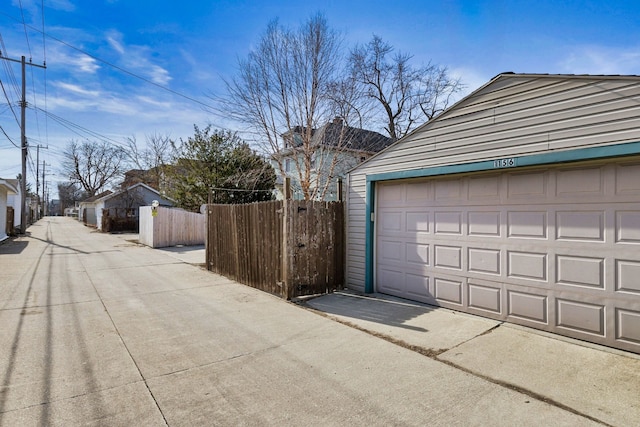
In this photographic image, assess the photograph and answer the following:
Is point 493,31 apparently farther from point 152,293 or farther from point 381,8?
point 152,293

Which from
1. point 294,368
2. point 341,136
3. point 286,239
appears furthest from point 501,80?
point 341,136

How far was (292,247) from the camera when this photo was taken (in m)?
6.11

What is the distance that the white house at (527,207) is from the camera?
→ 3.69 m

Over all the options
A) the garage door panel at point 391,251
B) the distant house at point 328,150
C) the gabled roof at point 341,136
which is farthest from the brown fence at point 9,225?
the garage door panel at point 391,251

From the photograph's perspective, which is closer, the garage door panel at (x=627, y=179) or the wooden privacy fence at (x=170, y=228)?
the garage door panel at (x=627, y=179)

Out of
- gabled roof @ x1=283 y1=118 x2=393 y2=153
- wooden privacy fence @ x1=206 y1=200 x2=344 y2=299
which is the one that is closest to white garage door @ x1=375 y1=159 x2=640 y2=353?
wooden privacy fence @ x1=206 y1=200 x2=344 y2=299

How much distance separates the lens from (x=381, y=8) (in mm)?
8836

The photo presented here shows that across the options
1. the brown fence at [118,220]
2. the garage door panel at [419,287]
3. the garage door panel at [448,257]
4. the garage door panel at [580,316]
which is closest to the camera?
the garage door panel at [580,316]

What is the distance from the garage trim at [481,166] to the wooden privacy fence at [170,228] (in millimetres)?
10596

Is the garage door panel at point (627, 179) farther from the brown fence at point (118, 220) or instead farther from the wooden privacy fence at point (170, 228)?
the brown fence at point (118, 220)

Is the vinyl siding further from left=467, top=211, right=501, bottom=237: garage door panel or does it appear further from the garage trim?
left=467, top=211, right=501, bottom=237: garage door panel

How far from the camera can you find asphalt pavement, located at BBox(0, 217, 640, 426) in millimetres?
2602

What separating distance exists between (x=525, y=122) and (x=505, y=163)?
547 mm

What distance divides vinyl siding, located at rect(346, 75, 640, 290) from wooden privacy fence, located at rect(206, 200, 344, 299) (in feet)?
4.99
